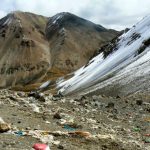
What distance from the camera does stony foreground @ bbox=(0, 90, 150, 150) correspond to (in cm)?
1644

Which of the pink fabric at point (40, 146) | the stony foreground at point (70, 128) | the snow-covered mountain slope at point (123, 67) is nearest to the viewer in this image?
the pink fabric at point (40, 146)

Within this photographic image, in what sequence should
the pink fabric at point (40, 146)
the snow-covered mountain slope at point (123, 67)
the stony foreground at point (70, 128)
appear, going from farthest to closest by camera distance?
the snow-covered mountain slope at point (123, 67)
the stony foreground at point (70, 128)
the pink fabric at point (40, 146)

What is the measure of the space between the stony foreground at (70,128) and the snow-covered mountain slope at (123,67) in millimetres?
45224

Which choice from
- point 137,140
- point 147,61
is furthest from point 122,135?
point 147,61

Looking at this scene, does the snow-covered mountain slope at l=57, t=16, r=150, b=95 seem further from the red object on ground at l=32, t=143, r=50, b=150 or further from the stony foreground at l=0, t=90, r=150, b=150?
the red object on ground at l=32, t=143, r=50, b=150

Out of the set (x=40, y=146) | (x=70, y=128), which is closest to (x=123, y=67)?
(x=70, y=128)

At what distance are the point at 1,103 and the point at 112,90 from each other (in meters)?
59.5

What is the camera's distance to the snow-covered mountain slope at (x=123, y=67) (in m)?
91.3

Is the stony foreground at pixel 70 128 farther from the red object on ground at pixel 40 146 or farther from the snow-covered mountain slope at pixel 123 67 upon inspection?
the snow-covered mountain slope at pixel 123 67

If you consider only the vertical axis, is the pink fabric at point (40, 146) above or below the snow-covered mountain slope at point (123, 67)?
above

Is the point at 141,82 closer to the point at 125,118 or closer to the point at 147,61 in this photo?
the point at 147,61

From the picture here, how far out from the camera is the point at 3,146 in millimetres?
14531

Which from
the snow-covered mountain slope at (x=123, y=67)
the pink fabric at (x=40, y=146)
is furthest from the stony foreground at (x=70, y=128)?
the snow-covered mountain slope at (x=123, y=67)

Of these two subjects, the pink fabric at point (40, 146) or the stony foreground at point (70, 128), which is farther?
the stony foreground at point (70, 128)
